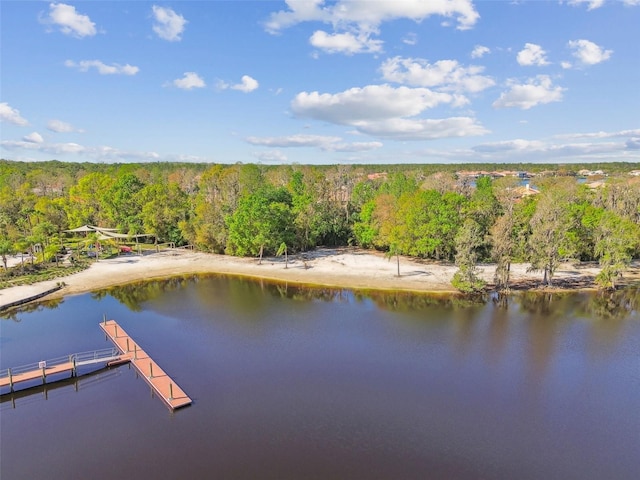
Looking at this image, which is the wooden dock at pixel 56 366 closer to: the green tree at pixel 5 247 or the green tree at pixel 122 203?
the green tree at pixel 5 247

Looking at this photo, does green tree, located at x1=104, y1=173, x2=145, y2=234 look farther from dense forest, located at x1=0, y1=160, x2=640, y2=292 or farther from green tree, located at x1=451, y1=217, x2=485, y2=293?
green tree, located at x1=451, y1=217, x2=485, y2=293

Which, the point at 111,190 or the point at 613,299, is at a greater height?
the point at 111,190

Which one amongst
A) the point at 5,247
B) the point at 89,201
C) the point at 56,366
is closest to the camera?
the point at 56,366

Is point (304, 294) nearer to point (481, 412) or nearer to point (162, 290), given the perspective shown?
point (162, 290)

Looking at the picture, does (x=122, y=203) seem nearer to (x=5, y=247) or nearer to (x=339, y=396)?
(x=5, y=247)

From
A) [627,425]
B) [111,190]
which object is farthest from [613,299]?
[111,190]

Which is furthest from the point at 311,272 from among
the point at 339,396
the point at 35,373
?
the point at 35,373

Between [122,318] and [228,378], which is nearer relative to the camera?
[228,378]
